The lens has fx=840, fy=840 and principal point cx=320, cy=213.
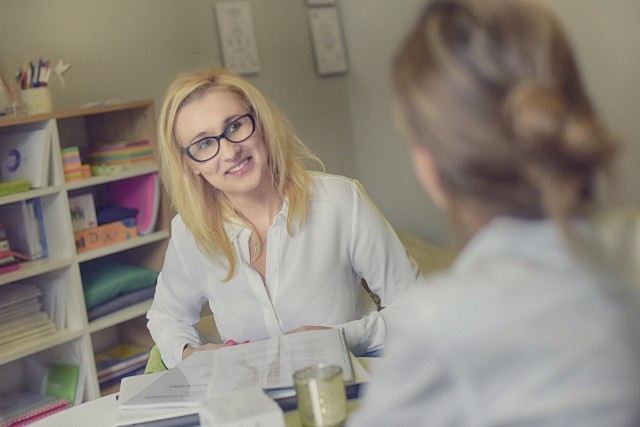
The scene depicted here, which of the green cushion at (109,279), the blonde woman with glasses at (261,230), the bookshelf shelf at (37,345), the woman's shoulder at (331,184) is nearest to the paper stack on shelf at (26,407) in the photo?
the bookshelf shelf at (37,345)

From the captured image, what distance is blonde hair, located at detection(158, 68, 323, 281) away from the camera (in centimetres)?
197

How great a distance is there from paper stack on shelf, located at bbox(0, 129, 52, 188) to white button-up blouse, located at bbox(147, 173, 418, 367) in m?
1.02

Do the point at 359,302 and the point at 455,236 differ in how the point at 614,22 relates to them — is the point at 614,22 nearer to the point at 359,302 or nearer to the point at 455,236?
the point at 359,302

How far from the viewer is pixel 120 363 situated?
3.12m

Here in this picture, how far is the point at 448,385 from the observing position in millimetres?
809

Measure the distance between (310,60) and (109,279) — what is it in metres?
1.76

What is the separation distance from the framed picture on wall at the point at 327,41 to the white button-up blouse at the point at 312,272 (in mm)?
2405

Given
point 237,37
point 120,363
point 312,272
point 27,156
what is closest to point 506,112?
point 312,272

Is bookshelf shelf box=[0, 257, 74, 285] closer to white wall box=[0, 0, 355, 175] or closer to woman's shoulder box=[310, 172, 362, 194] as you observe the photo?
white wall box=[0, 0, 355, 175]

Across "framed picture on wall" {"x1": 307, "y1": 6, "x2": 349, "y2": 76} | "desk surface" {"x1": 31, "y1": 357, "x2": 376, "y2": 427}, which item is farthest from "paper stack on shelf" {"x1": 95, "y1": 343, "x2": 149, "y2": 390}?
"framed picture on wall" {"x1": 307, "y1": 6, "x2": 349, "y2": 76}

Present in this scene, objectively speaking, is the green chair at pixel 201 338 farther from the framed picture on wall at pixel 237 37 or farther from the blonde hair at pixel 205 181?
the framed picture on wall at pixel 237 37

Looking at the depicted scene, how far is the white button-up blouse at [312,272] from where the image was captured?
1.96 metres

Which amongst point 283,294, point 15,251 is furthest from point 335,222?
point 15,251

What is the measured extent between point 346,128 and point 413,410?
3.74 metres
